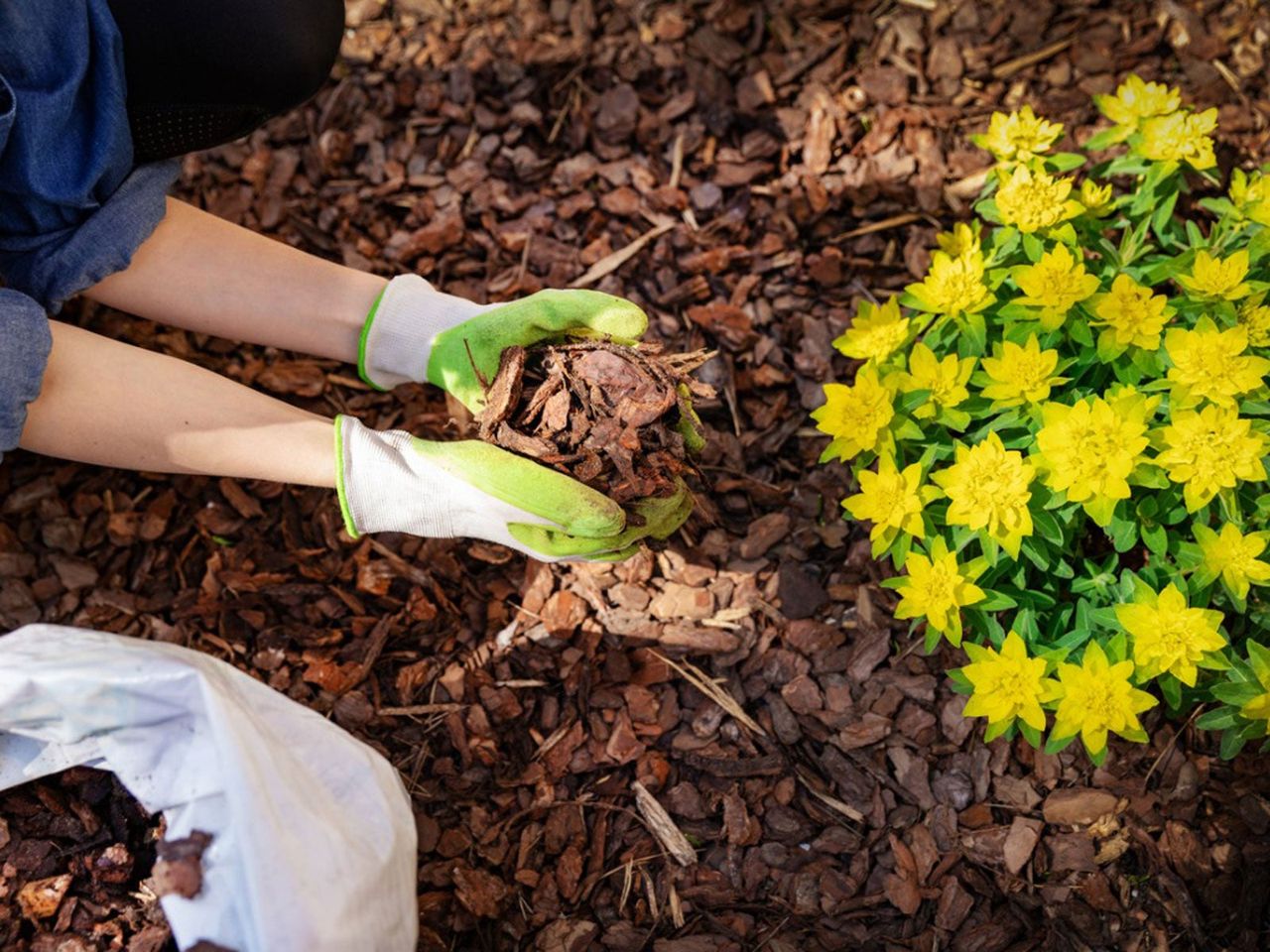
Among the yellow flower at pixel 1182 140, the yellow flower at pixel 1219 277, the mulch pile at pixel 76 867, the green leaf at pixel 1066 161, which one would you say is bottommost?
the mulch pile at pixel 76 867

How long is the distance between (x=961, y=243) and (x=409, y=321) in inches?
41.6

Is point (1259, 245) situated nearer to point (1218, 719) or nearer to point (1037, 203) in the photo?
point (1037, 203)

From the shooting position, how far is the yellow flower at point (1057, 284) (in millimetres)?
1605

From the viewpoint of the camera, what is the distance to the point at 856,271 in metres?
2.25

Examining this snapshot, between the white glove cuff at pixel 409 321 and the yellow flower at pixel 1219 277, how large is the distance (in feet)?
4.14

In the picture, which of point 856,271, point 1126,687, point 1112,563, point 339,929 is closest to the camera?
point 339,929

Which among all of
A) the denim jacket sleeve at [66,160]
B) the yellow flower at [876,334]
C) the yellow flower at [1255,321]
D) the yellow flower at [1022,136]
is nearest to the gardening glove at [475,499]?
the yellow flower at [876,334]

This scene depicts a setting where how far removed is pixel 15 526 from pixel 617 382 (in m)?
1.32

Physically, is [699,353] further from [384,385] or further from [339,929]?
[339,929]

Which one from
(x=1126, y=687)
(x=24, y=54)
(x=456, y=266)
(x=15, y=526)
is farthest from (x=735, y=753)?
(x=24, y=54)

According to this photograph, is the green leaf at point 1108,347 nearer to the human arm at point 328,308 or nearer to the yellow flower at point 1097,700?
the yellow flower at point 1097,700

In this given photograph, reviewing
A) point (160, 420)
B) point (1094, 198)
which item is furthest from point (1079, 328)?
point (160, 420)

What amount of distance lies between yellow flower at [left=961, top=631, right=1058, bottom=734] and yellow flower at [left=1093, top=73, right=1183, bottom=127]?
1.00 meters

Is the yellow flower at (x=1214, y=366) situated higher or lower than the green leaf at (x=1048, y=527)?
higher
